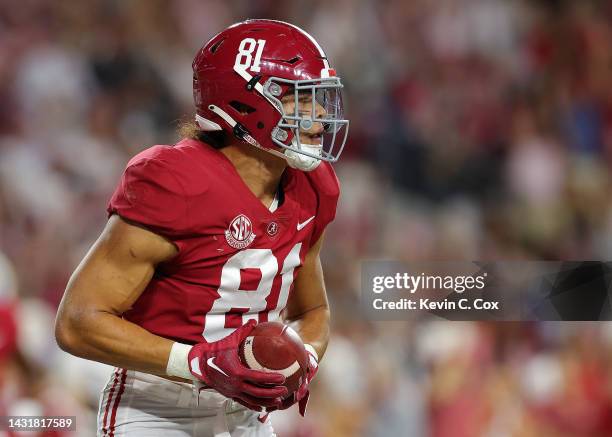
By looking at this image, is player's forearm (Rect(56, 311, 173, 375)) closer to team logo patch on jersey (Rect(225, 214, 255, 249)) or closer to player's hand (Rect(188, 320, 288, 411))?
player's hand (Rect(188, 320, 288, 411))

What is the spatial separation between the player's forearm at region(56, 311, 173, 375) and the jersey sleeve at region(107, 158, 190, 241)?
0.76 feet

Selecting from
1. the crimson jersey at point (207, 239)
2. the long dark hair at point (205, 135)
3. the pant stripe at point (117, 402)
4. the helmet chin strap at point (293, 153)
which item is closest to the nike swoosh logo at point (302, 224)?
the crimson jersey at point (207, 239)

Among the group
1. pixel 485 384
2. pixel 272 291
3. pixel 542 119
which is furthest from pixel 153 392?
pixel 542 119

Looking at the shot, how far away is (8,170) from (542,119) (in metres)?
3.17

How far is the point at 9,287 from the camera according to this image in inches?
180

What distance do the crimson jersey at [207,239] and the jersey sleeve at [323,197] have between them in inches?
3.1

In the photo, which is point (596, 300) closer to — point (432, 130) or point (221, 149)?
point (432, 130)

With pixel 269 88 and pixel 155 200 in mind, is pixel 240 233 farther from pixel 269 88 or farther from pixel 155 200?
pixel 269 88

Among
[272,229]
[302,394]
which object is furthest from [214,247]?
[302,394]

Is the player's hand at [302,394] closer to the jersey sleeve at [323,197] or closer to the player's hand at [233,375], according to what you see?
the player's hand at [233,375]

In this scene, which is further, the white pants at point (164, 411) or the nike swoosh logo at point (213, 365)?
the white pants at point (164, 411)

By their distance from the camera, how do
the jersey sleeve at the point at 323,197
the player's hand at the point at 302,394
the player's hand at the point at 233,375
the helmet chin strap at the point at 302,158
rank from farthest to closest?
the jersey sleeve at the point at 323,197 < the helmet chin strap at the point at 302,158 < the player's hand at the point at 302,394 < the player's hand at the point at 233,375

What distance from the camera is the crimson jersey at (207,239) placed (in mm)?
2230

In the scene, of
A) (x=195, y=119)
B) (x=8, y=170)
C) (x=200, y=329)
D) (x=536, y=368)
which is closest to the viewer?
(x=200, y=329)
